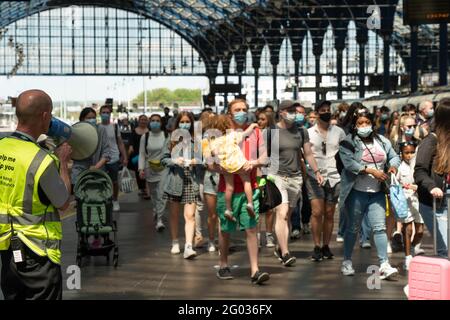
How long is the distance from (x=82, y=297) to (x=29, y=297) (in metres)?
3.42

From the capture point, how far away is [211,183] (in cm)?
1141

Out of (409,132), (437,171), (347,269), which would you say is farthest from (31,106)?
(409,132)

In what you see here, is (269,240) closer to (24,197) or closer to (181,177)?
(181,177)

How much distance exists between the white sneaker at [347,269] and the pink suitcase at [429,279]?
3.74 metres

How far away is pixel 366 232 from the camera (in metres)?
12.0

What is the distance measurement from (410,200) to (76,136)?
5.73m

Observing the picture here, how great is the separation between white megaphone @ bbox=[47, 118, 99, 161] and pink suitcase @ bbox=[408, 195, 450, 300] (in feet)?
6.36

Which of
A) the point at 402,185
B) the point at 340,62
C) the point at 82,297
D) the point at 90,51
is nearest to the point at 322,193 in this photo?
the point at 402,185

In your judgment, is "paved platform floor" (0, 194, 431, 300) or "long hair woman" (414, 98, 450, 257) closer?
"long hair woman" (414, 98, 450, 257)

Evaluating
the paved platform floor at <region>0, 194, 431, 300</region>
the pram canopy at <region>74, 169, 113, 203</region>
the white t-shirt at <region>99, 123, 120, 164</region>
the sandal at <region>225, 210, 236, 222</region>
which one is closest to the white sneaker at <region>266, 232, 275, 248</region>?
the paved platform floor at <region>0, 194, 431, 300</region>

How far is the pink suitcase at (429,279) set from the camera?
18.6 ft

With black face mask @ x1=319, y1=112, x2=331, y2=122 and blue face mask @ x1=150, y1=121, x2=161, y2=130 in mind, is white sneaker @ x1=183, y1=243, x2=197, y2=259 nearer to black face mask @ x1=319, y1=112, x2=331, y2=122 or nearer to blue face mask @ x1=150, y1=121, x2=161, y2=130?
black face mask @ x1=319, y1=112, x2=331, y2=122

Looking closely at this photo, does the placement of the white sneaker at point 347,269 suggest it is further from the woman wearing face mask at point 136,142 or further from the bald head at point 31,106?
the woman wearing face mask at point 136,142

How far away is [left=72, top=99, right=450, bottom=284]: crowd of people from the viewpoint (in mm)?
9312
